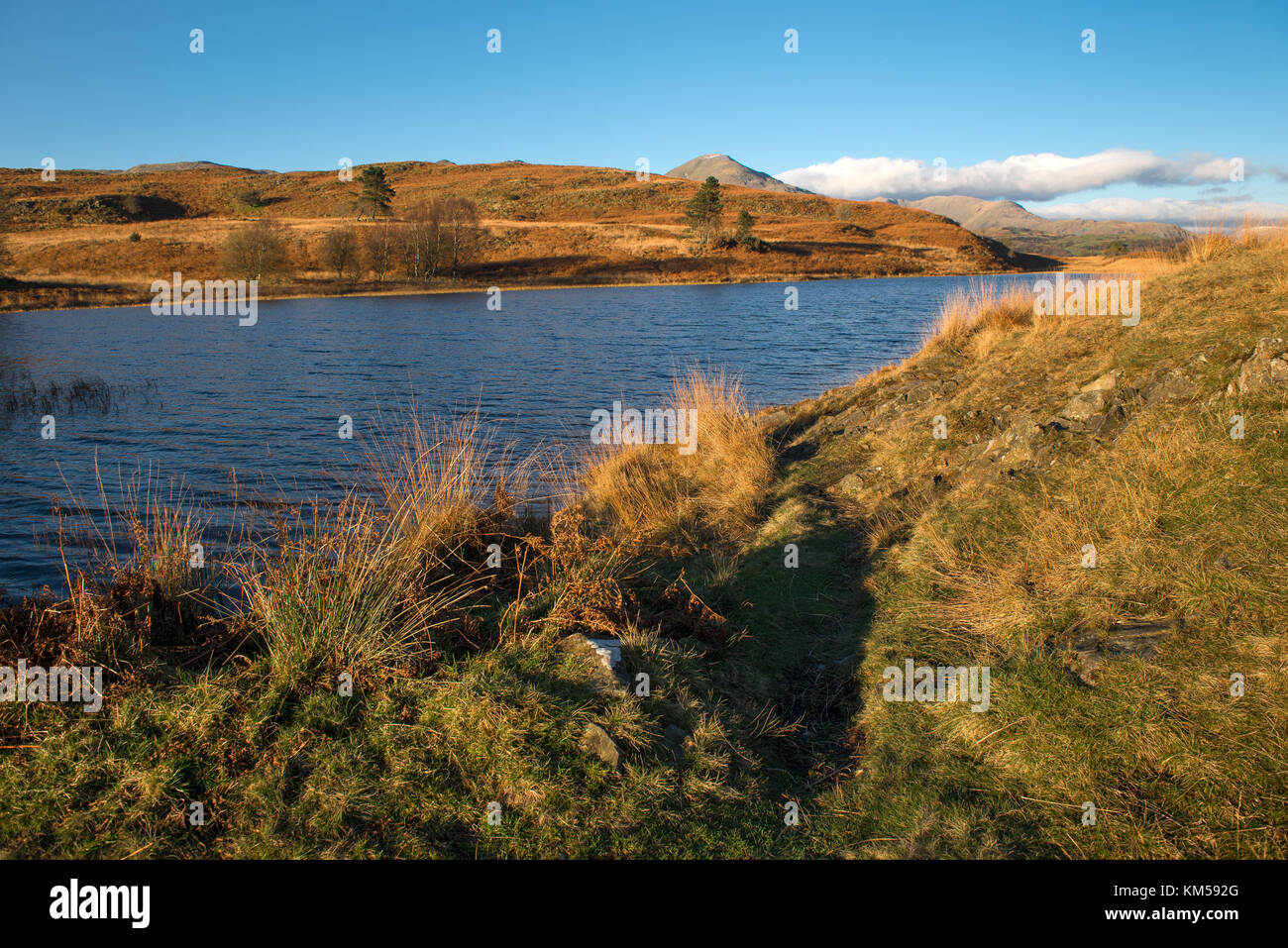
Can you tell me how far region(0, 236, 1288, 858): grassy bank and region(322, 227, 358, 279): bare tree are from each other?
5830cm

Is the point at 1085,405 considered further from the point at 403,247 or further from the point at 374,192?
the point at 374,192

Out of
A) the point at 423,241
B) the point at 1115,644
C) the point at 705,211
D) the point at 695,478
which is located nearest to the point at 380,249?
the point at 423,241

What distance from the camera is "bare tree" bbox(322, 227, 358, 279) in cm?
5762

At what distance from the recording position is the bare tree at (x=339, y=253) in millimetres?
57625

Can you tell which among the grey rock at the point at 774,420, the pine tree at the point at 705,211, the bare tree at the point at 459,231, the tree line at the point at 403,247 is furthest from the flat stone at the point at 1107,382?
the pine tree at the point at 705,211

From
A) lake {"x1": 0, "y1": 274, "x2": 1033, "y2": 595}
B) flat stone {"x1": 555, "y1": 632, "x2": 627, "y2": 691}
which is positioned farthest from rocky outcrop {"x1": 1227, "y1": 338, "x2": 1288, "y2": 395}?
lake {"x1": 0, "y1": 274, "x2": 1033, "y2": 595}

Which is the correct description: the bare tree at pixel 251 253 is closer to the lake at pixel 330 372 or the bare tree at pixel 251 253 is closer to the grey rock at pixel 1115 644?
the lake at pixel 330 372

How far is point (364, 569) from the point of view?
427 centimetres

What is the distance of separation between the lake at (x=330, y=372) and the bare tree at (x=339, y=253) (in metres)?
15.6

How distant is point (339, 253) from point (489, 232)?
2191 centimetres

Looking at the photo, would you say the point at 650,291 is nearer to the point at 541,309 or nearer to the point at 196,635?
the point at 541,309

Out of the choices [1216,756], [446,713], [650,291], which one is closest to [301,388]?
[446,713]

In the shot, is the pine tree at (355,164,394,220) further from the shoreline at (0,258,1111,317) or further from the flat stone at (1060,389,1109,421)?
the flat stone at (1060,389,1109,421)
